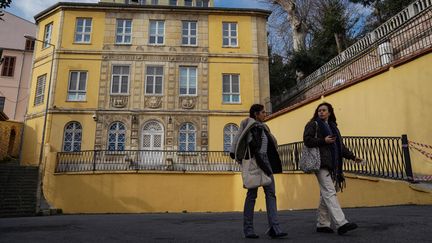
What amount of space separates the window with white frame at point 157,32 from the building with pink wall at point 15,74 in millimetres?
16500

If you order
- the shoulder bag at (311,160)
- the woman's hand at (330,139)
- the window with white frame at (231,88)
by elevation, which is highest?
the window with white frame at (231,88)

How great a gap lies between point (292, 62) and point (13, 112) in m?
26.2

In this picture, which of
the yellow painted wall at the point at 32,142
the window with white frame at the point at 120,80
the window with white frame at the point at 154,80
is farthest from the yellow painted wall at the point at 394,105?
the yellow painted wall at the point at 32,142

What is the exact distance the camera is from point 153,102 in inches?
966

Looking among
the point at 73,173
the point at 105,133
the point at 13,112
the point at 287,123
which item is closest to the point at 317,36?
the point at 287,123

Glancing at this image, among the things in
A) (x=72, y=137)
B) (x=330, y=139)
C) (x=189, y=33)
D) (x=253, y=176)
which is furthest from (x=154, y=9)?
(x=330, y=139)

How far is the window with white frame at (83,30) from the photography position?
25.7 m

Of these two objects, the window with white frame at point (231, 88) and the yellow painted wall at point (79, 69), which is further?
the window with white frame at point (231, 88)

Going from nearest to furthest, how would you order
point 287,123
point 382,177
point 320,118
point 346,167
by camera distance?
point 320,118
point 382,177
point 346,167
point 287,123

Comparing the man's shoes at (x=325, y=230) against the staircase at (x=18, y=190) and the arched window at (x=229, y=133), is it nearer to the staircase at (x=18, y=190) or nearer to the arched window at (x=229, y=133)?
the staircase at (x=18, y=190)

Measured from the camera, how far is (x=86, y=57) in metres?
25.2

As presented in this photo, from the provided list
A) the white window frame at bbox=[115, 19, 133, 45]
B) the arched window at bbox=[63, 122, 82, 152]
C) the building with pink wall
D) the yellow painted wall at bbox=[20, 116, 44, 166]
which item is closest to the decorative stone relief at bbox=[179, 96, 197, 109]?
the white window frame at bbox=[115, 19, 133, 45]

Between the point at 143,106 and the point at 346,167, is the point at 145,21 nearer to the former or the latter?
the point at 143,106

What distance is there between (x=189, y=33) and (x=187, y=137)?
24.7ft
